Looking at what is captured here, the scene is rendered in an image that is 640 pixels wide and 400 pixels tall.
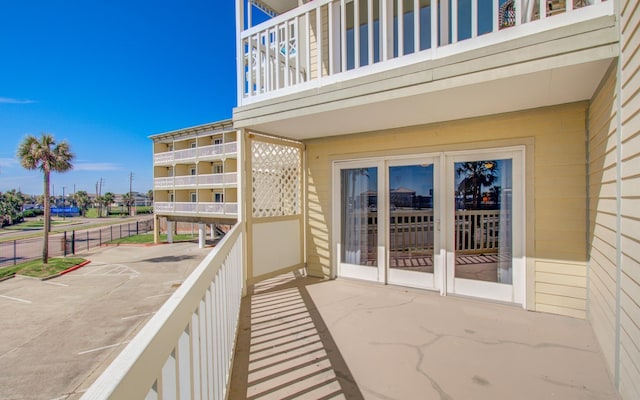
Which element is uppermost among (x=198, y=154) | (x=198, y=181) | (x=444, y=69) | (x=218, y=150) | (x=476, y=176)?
(x=218, y=150)

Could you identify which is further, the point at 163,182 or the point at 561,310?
the point at 163,182

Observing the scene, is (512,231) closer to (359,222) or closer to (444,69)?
(359,222)

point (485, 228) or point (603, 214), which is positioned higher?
point (603, 214)

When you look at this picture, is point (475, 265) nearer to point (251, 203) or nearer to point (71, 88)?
point (251, 203)

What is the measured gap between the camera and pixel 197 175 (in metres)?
20.9

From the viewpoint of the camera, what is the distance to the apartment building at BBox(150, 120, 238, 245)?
19.5 m

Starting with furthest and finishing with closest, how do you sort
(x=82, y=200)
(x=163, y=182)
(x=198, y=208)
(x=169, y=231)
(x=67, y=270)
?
(x=82, y=200) < (x=163, y=182) < (x=169, y=231) < (x=198, y=208) < (x=67, y=270)

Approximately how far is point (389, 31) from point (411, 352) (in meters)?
4.01

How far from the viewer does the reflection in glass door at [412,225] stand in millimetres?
4156

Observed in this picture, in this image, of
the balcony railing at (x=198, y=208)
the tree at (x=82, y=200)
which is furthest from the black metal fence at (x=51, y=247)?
the tree at (x=82, y=200)

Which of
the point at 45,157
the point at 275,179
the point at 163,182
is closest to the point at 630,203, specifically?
the point at 275,179

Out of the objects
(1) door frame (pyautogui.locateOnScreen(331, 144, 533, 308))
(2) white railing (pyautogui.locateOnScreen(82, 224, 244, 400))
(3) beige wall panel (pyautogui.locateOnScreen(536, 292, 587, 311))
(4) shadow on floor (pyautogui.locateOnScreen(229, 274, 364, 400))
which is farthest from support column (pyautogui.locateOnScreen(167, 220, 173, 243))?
(3) beige wall panel (pyautogui.locateOnScreen(536, 292, 587, 311))

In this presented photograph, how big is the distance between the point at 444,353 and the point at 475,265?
1.62 meters

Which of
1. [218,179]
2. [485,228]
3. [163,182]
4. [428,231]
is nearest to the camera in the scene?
[485,228]
